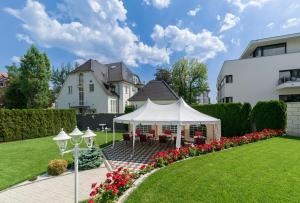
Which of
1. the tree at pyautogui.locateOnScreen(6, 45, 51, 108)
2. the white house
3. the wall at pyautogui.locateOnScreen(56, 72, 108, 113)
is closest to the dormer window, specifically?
the white house

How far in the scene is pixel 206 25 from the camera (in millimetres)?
15688

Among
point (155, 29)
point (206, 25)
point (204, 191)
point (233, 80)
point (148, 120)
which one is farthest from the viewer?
point (233, 80)

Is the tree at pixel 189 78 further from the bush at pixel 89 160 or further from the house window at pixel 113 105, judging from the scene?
the bush at pixel 89 160

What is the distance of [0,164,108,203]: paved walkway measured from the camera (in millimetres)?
5305

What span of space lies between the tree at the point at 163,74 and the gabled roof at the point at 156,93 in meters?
13.8

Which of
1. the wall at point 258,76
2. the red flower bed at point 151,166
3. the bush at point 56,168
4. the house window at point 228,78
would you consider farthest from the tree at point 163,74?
the bush at point 56,168

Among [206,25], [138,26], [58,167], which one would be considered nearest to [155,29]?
[138,26]

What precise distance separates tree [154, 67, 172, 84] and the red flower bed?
106ft

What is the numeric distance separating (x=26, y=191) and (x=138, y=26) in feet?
53.4

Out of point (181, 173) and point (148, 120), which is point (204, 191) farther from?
point (148, 120)

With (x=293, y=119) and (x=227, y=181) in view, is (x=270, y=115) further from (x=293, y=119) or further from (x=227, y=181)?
Answer: (x=227, y=181)

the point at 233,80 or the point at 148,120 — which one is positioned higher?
the point at 233,80

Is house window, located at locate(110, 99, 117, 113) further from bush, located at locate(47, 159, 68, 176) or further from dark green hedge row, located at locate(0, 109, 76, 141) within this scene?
bush, located at locate(47, 159, 68, 176)

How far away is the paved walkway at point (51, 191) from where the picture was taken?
17.4 ft
